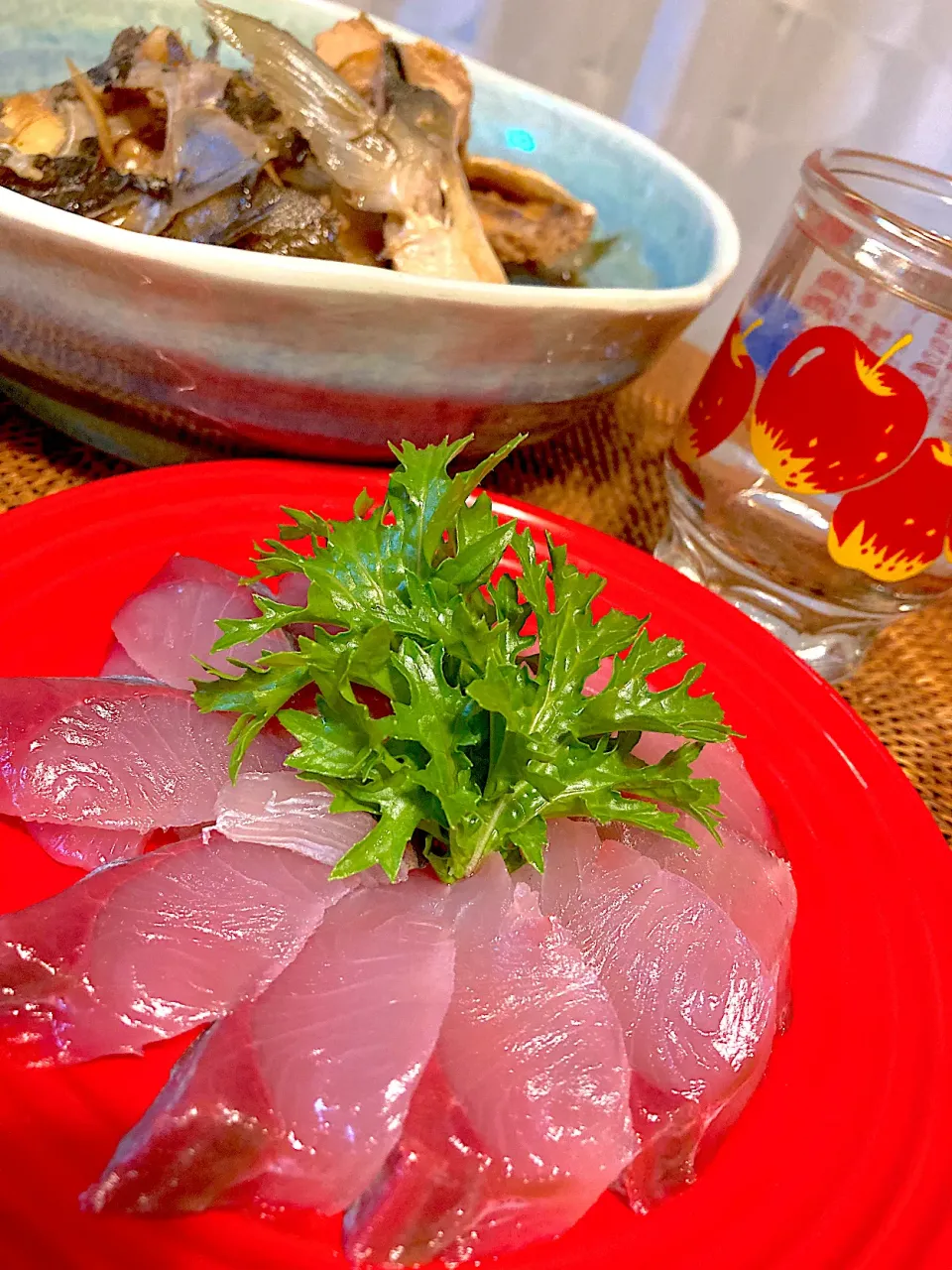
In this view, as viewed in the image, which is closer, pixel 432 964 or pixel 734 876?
pixel 432 964

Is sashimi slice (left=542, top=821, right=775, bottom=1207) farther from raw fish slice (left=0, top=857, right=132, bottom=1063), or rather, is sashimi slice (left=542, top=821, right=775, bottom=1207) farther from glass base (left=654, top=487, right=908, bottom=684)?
glass base (left=654, top=487, right=908, bottom=684)

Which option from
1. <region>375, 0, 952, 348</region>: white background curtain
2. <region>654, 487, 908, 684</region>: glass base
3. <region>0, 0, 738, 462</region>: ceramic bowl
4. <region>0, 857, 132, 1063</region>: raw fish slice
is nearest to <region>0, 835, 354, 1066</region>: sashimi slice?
<region>0, 857, 132, 1063</region>: raw fish slice

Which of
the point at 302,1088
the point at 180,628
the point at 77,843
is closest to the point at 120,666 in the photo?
the point at 180,628

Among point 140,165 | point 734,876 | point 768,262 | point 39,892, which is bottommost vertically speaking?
point 39,892

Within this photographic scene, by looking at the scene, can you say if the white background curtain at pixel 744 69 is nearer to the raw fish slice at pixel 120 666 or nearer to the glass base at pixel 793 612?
the glass base at pixel 793 612

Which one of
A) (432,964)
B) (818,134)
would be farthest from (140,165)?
(818,134)

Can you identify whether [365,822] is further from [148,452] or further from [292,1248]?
[148,452]

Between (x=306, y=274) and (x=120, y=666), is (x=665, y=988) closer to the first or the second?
(x=120, y=666)
